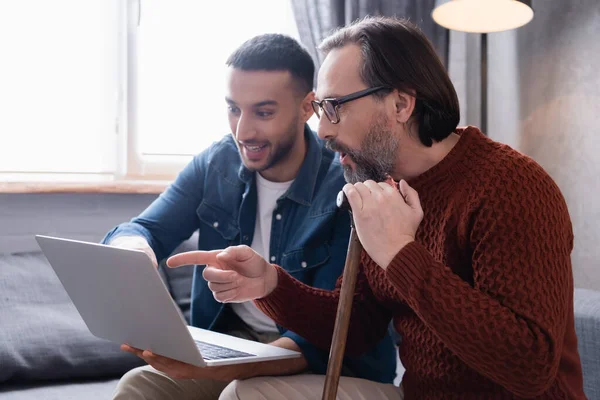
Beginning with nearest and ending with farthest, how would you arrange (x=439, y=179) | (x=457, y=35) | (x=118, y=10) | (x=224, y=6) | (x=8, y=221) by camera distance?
(x=439, y=179), (x=8, y=221), (x=118, y=10), (x=224, y=6), (x=457, y=35)

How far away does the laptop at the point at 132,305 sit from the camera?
1.08 m

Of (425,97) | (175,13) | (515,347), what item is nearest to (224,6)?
(175,13)

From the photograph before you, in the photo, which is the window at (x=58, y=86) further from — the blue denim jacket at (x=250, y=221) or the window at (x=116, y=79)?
the blue denim jacket at (x=250, y=221)

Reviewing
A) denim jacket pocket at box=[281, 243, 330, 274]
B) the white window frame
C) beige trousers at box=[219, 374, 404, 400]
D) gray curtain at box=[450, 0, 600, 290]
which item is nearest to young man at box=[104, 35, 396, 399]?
denim jacket pocket at box=[281, 243, 330, 274]

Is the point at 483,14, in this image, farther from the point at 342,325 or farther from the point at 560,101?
the point at 342,325

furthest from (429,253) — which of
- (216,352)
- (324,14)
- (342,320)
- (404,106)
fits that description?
(324,14)

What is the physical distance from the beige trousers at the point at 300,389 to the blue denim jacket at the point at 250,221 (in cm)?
18

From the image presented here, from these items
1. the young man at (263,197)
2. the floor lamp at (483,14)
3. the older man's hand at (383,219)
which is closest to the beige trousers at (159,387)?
the young man at (263,197)

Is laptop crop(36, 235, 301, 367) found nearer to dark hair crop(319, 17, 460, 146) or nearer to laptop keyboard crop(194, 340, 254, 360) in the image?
laptop keyboard crop(194, 340, 254, 360)

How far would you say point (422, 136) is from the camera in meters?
1.26

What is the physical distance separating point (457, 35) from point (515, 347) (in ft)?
8.45

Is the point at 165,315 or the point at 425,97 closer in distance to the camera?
the point at 165,315

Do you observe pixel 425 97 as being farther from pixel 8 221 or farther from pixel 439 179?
pixel 8 221

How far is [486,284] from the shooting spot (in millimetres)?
1058
